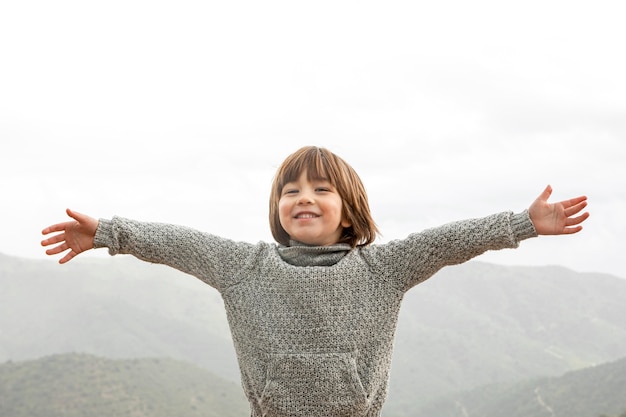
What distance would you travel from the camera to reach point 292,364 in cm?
317

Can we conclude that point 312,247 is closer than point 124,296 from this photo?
Yes

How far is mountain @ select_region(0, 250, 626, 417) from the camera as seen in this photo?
128375 millimetres

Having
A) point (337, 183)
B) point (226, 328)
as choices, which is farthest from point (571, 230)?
point (226, 328)

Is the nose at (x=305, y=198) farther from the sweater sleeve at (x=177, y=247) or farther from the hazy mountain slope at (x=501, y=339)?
the hazy mountain slope at (x=501, y=339)

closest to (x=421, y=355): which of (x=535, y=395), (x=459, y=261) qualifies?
(x=535, y=395)

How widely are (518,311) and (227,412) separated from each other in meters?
141

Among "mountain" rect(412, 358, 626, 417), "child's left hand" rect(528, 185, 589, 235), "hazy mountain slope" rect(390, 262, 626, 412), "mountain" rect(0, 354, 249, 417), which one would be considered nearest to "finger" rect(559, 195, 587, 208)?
"child's left hand" rect(528, 185, 589, 235)

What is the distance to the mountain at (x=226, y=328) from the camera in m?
128

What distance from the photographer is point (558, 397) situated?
220ft

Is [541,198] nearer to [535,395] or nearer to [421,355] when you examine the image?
[535,395]

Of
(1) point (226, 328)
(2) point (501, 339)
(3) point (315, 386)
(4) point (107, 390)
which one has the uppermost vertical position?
(3) point (315, 386)

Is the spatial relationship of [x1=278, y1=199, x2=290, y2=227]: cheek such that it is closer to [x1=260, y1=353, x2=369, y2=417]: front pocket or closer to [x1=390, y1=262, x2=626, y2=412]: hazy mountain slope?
[x1=260, y1=353, x2=369, y2=417]: front pocket

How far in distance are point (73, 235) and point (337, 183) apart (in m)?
1.25

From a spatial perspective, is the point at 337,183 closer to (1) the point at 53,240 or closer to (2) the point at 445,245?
(2) the point at 445,245
